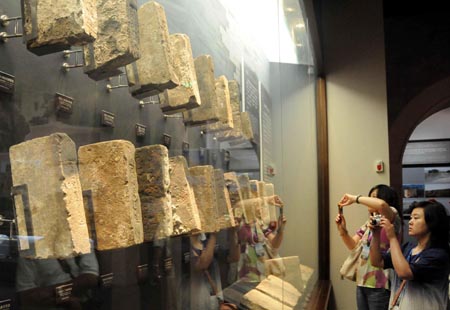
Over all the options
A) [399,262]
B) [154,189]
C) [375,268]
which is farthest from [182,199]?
[375,268]

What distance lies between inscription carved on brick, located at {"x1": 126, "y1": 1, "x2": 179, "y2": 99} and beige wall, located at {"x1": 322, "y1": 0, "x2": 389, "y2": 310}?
4554 millimetres

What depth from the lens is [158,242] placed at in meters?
1.46

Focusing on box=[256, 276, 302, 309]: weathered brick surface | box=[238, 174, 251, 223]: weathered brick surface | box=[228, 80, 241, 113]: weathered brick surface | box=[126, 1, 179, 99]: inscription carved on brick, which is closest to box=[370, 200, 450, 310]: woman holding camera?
box=[256, 276, 302, 309]: weathered brick surface

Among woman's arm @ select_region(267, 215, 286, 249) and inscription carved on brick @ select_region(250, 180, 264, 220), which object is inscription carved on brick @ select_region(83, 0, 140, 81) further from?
woman's arm @ select_region(267, 215, 286, 249)

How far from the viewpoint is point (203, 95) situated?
1768 millimetres

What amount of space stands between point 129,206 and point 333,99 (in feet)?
16.7

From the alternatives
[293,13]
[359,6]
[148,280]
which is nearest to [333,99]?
[359,6]

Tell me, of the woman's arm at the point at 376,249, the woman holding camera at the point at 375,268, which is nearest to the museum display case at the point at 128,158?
the woman's arm at the point at 376,249

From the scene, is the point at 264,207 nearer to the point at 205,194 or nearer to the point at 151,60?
the point at 205,194

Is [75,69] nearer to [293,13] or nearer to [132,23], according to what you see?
[132,23]

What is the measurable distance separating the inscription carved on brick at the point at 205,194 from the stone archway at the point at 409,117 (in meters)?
6.49

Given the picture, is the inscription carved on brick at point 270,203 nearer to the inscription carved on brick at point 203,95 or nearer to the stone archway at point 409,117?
the inscription carved on brick at point 203,95

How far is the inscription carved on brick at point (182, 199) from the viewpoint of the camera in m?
1.43

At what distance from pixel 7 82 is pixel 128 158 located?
29 cm
